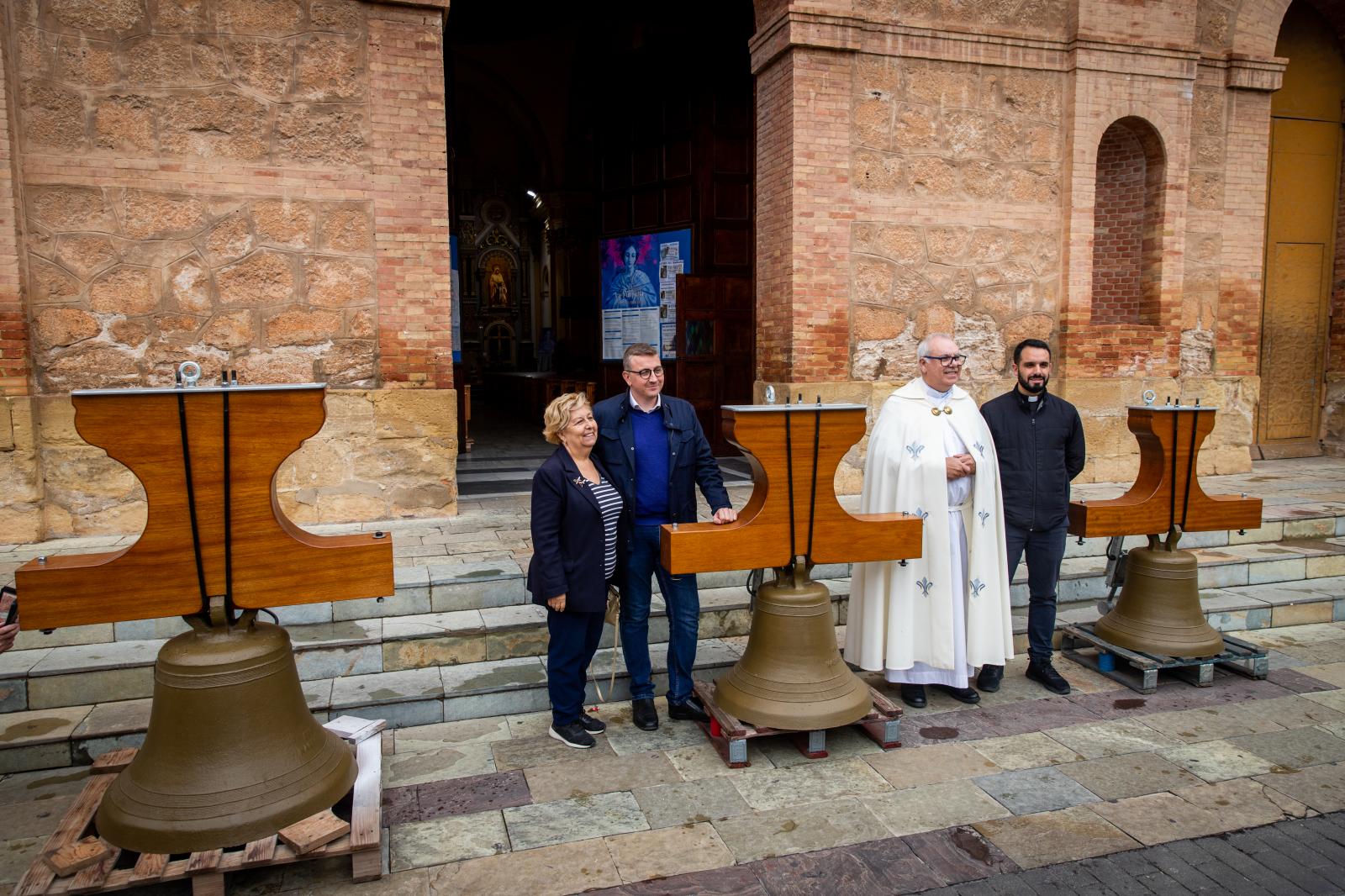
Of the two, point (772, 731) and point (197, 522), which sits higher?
point (197, 522)

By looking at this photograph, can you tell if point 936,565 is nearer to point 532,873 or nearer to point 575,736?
point 575,736

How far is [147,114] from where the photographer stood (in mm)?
7062

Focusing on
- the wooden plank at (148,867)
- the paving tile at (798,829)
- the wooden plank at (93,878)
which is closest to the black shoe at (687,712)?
the paving tile at (798,829)

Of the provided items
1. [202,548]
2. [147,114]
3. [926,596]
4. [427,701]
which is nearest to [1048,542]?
[926,596]

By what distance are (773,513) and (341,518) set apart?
15.2ft

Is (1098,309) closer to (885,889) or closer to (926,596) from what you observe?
(926,596)

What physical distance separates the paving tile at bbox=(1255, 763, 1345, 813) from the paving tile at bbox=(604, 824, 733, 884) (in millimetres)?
2654

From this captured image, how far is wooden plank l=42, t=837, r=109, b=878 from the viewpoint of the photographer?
3248 mm

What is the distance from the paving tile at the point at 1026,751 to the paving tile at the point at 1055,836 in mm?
438

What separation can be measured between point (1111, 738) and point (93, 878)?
4596 mm

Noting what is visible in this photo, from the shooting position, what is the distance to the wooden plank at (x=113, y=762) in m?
3.93

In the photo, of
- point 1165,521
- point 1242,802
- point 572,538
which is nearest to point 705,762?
point 572,538

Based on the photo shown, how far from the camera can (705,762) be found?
4.51 m

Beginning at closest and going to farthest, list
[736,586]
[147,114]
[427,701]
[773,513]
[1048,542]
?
[773,513], [427,701], [1048,542], [736,586], [147,114]
